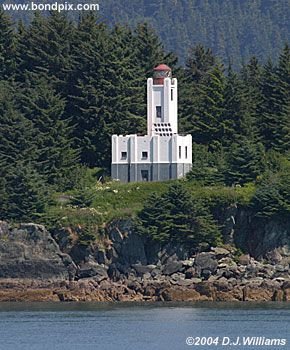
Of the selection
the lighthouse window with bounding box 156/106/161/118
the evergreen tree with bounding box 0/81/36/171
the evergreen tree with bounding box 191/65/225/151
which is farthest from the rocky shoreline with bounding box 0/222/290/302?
the evergreen tree with bounding box 191/65/225/151

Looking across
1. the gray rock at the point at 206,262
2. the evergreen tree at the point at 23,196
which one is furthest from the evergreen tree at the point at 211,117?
the gray rock at the point at 206,262

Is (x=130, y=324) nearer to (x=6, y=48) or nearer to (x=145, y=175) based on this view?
(x=145, y=175)

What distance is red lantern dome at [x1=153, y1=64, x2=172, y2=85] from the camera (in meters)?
96.2

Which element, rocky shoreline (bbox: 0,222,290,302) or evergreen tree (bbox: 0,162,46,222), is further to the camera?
evergreen tree (bbox: 0,162,46,222)

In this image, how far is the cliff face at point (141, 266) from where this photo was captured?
85312mm

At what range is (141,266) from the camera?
289ft

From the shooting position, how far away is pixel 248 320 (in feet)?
247

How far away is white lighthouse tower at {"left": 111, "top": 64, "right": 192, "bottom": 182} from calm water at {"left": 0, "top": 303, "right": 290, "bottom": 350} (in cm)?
1292

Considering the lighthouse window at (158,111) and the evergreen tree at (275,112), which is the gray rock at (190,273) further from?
the evergreen tree at (275,112)

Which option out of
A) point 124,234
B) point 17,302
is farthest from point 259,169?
point 17,302

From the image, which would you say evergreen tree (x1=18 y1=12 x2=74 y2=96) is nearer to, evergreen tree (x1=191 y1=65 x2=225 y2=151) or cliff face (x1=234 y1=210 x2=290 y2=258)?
evergreen tree (x1=191 y1=65 x2=225 y2=151)

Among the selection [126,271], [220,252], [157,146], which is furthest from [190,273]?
[157,146]

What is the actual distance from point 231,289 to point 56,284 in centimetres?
797

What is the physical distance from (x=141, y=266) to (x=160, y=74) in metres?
12.4
